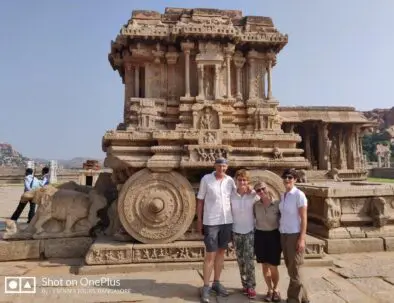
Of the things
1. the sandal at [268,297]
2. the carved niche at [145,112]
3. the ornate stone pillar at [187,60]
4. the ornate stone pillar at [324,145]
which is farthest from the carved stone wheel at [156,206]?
the ornate stone pillar at [324,145]

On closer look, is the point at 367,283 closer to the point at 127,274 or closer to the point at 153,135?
the point at 127,274

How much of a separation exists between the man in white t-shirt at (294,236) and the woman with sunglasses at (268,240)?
12cm

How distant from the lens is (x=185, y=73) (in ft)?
33.3

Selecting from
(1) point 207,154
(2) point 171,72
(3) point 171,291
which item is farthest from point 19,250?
(2) point 171,72

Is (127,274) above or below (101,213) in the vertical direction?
below

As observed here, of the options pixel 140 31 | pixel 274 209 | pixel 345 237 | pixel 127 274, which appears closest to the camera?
pixel 274 209

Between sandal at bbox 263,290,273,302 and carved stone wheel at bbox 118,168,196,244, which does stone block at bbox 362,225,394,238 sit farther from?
carved stone wheel at bbox 118,168,196,244

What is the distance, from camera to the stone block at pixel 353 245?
19.6ft

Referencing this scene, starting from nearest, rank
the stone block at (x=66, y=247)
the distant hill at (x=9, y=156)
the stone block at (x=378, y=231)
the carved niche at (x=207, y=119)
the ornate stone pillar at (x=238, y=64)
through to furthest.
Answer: the stone block at (x=66, y=247) → the stone block at (x=378, y=231) → the carved niche at (x=207, y=119) → the ornate stone pillar at (x=238, y=64) → the distant hill at (x=9, y=156)

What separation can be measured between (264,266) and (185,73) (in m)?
7.49

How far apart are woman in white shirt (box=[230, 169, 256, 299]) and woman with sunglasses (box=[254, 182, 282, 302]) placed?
0.31 ft

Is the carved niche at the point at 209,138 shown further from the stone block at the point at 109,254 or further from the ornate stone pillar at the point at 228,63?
the ornate stone pillar at the point at 228,63

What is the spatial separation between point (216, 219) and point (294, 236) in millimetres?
931

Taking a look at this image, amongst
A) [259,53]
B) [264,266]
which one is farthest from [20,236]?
[259,53]
